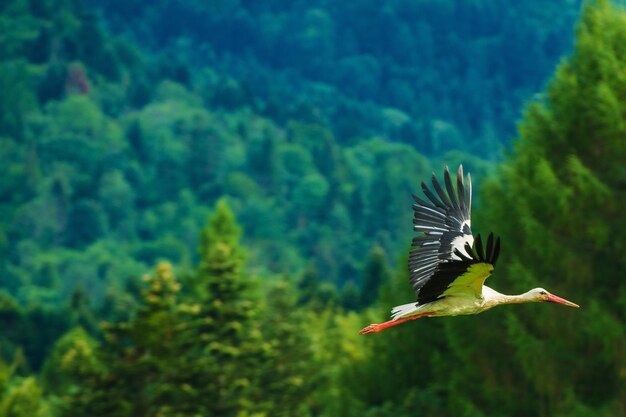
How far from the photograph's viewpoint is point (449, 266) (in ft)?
46.2

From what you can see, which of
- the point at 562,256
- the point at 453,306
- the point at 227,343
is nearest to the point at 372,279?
the point at 227,343

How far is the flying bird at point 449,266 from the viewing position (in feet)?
46.0

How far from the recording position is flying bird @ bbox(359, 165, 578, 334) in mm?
14016

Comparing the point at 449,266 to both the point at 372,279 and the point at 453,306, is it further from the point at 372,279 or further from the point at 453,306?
the point at 372,279

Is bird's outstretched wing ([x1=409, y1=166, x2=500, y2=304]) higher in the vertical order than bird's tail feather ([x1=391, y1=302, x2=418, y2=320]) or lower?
higher

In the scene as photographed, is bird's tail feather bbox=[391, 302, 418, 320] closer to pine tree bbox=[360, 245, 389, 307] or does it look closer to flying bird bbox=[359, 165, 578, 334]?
flying bird bbox=[359, 165, 578, 334]

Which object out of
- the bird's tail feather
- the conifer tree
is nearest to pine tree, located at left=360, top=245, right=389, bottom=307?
the conifer tree

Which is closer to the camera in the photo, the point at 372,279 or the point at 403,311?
the point at 403,311

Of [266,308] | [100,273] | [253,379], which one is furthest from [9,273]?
[253,379]

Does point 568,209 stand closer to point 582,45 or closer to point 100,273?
point 582,45

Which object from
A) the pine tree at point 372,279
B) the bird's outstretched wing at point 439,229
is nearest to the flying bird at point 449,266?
the bird's outstretched wing at point 439,229

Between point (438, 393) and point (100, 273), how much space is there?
151 metres

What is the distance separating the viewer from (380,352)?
4438 cm

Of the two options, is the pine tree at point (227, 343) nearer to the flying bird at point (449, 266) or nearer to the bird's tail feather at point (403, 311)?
the flying bird at point (449, 266)
